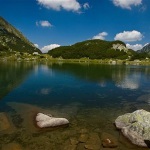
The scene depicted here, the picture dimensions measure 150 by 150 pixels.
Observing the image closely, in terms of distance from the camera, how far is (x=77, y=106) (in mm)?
46562

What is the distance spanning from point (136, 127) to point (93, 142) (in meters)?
6.47

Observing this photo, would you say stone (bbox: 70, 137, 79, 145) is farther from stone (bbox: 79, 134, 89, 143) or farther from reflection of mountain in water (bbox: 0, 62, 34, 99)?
reflection of mountain in water (bbox: 0, 62, 34, 99)

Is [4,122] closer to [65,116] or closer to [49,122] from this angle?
[49,122]

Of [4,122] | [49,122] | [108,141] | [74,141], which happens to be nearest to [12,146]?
[49,122]

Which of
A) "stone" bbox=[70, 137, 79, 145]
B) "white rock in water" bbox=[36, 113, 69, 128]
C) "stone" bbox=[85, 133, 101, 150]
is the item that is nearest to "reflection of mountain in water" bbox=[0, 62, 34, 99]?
"white rock in water" bbox=[36, 113, 69, 128]

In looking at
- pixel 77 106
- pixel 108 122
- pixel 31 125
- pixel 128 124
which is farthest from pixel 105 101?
pixel 31 125

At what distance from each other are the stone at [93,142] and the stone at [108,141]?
0.71 meters

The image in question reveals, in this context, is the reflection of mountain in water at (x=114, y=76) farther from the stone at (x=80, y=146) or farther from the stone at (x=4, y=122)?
the stone at (x=80, y=146)

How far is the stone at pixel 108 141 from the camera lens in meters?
27.6

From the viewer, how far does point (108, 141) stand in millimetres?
28516

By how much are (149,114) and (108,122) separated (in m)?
7.05

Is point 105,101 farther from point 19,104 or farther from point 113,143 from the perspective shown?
point 113,143

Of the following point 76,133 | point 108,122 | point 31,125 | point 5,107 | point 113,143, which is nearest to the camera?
point 113,143

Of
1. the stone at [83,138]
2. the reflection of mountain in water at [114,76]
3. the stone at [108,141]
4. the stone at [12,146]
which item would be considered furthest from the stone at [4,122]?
the reflection of mountain in water at [114,76]
